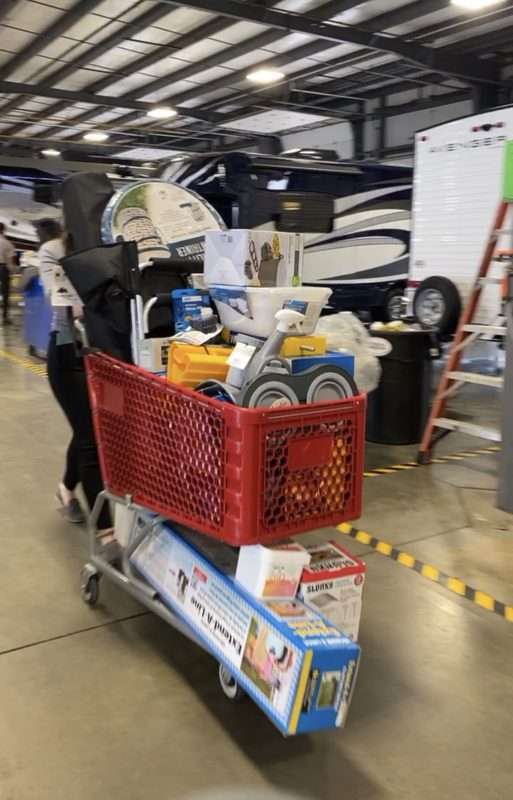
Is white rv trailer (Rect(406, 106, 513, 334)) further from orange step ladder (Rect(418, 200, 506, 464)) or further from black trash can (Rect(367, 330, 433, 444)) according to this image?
orange step ladder (Rect(418, 200, 506, 464))

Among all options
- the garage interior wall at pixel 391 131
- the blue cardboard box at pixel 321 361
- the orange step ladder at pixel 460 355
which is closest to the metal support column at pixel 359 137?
the garage interior wall at pixel 391 131

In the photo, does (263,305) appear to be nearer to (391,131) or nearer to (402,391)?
(402,391)

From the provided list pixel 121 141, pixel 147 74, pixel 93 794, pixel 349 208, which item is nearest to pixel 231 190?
pixel 349 208

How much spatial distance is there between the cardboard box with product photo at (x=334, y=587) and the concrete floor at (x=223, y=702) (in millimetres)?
336

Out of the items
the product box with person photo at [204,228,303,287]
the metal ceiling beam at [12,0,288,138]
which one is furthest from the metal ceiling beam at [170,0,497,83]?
the product box with person photo at [204,228,303,287]

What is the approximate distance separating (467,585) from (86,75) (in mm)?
10835

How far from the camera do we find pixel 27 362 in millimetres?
8891

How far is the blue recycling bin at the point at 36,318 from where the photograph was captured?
860cm

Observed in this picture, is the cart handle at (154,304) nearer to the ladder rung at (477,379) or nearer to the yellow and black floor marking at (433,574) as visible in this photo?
the yellow and black floor marking at (433,574)

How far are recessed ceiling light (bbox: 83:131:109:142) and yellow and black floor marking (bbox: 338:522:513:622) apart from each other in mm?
14928

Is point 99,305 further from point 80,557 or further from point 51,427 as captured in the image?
point 51,427

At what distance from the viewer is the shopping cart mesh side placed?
217 centimetres

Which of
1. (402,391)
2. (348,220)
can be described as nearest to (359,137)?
(348,220)

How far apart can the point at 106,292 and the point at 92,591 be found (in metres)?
1.23
